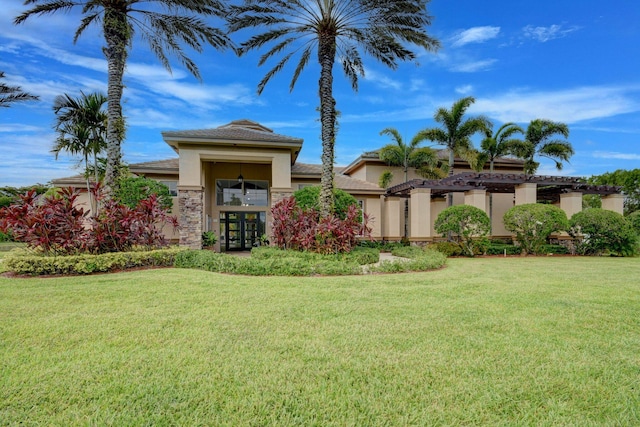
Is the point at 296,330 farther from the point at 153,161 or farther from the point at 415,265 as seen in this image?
the point at 153,161

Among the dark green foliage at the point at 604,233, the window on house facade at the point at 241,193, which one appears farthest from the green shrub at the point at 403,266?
the dark green foliage at the point at 604,233

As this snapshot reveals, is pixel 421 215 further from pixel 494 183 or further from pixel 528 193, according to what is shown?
pixel 528 193

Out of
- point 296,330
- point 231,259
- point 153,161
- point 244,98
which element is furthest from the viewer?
point 153,161

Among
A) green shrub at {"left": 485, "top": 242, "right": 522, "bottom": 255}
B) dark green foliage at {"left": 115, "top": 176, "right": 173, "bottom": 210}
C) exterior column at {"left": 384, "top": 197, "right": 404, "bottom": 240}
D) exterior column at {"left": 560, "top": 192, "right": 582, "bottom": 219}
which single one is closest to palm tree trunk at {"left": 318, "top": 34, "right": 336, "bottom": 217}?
dark green foliage at {"left": 115, "top": 176, "right": 173, "bottom": 210}

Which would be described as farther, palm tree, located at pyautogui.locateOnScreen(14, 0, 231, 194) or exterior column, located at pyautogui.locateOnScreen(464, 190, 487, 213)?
exterior column, located at pyautogui.locateOnScreen(464, 190, 487, 213)

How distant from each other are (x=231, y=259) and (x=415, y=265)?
6.02m

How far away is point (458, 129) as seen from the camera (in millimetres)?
21688

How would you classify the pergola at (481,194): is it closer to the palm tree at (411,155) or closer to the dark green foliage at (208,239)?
the palm tree at (411,155)

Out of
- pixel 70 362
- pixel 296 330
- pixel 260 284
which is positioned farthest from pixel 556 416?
pixel 260 284

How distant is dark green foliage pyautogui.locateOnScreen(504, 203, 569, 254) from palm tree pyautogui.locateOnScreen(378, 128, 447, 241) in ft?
21.8

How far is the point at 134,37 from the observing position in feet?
45.2

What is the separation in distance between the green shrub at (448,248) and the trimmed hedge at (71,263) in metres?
13.0

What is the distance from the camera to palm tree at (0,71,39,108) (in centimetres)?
1866

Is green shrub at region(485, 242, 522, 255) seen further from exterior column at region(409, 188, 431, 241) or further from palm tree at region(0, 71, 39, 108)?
palm tree at region(0, 71, 39, 108)
